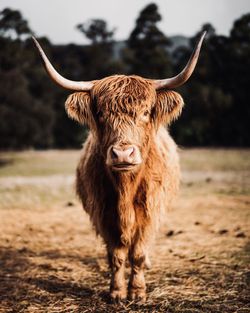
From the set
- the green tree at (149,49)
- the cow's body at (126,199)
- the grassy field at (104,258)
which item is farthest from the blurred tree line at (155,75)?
the cow's body at (126,199)

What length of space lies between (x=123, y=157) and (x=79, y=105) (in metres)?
0.83

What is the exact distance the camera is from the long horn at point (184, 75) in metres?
2.94

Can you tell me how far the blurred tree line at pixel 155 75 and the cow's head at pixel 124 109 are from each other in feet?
56.2

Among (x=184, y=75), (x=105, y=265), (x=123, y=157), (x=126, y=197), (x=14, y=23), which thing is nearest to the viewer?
(x=123, y=157)

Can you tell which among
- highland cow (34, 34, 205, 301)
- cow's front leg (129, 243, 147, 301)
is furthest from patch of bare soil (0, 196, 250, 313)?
highland cow (34, 34, 205, 301)

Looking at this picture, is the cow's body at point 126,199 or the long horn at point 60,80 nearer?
the long horn at point 60,80

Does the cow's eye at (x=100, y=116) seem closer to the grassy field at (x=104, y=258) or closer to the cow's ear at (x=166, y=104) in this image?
the cow's ear at (x=166, y=104)

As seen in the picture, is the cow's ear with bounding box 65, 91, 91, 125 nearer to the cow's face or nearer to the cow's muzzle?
the cow's face

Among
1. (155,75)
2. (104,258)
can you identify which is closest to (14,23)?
(155,75)

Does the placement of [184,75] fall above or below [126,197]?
above

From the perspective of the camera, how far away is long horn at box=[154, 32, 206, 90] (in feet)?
9.66

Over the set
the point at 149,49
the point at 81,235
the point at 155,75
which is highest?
the point at 149,49

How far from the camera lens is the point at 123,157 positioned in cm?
266

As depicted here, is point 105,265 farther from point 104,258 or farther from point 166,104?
point 166,104
